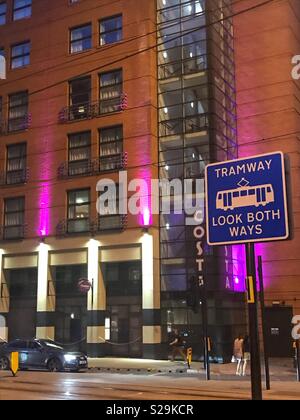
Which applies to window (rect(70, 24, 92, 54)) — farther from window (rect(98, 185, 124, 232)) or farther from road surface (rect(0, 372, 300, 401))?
road surface (rect(0, 372, 300, 401))

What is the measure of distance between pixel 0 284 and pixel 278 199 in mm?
29657

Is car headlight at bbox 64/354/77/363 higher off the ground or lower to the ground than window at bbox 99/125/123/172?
lower

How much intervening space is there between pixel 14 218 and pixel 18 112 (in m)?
7.11

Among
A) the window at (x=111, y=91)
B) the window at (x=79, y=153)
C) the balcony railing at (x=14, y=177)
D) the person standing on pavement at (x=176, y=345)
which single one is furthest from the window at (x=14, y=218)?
the person standing on pavement at (x=176, y=345)

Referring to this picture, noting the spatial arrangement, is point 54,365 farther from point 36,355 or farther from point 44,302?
point 44,302

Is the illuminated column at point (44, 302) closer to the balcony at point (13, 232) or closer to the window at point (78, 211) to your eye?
the balcony at point (13, 232)

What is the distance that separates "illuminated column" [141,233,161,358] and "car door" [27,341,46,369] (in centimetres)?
654

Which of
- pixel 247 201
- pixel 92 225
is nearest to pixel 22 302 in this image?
pixel 92 225

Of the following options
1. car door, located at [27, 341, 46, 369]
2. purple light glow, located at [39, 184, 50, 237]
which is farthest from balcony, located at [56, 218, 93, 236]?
car door, located at [27, 341, 46, 369]

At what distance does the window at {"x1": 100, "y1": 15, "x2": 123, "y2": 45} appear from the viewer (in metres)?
33.9

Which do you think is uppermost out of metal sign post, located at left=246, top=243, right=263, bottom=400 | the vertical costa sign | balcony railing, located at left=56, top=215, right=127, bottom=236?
balcony railing, located at left=56, top=215, right=127, bottom=236

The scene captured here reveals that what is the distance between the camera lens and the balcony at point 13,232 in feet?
114

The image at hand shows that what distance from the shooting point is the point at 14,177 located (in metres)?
36.2

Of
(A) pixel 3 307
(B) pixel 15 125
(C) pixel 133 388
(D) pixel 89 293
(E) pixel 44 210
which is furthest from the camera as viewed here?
(B) pixel 15 125
